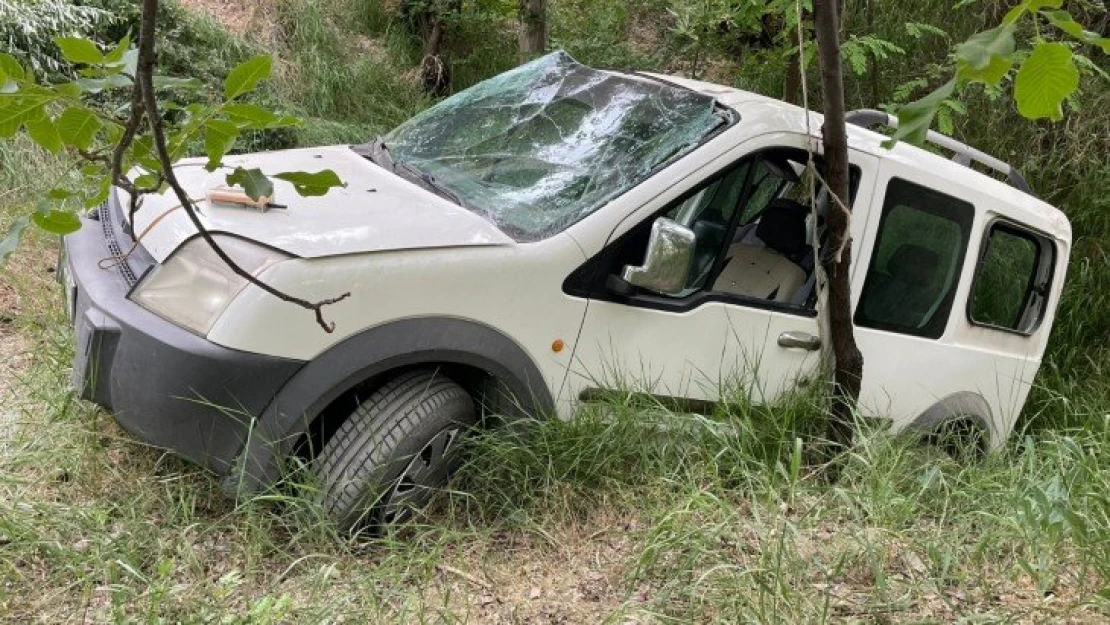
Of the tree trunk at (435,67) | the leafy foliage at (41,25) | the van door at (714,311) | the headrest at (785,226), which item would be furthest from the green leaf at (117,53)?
the tree trunk at (435,67)

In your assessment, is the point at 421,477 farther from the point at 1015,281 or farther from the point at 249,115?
the point at 1015,281

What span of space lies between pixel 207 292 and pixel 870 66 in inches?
256

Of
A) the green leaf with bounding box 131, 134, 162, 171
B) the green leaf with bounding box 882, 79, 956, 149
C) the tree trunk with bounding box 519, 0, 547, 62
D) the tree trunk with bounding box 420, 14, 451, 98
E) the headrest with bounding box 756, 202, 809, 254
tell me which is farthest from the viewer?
the tree trunk with bounding box 420, 14, 451, 98

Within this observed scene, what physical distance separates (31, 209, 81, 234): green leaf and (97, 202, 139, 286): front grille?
1218mm

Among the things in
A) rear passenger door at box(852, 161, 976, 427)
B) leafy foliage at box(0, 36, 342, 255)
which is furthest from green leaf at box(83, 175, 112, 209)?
rear passenger door at box(852, 161, 976, 427)

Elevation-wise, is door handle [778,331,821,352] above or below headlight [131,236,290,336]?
below

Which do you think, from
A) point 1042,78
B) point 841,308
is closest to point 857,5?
point 841,308

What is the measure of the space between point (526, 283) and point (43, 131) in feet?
5.42

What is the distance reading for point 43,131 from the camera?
1.73m

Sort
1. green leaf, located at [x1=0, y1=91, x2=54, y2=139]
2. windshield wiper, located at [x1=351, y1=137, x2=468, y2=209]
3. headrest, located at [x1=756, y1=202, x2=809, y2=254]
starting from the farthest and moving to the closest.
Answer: headrest, located at [x1=756, y1=202, x2=809, y2=254] → windshield wiper, located at [x1=351, y1=137, x2=468, y2=209] → green leaf, located at [x1=0, y1=91, x2=54, y2=139]

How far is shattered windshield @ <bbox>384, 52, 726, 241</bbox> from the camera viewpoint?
3.45 metres

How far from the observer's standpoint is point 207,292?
287cm

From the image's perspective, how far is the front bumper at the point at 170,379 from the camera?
275cm

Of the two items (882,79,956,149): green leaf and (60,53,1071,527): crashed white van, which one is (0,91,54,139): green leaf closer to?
(60,53,1071,527): crashed white van
